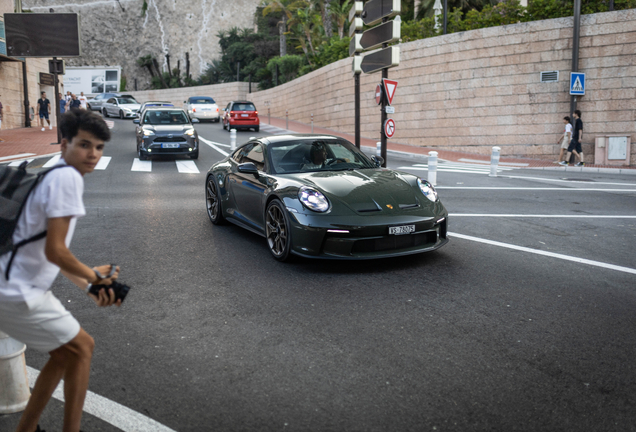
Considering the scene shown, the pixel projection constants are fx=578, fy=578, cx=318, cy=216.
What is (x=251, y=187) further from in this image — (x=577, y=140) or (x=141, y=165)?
(x=577, y=140)

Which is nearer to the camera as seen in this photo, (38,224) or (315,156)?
(38,224)

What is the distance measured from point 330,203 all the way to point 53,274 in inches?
147

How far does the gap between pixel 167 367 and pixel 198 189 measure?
30.1 ft

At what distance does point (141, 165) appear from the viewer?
55.9 feet

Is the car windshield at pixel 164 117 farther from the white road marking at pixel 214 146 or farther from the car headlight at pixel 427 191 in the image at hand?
the car headlight at pixel 427 191

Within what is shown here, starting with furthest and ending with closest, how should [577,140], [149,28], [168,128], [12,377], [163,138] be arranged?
[149,28]
[577,140]
[168,128]
[163,138]
[12,377]

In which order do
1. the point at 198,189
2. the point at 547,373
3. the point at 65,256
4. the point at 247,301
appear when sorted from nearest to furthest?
the point at 65,256 → the point at 547,373 → the point at 247,301 → the point at 198,189

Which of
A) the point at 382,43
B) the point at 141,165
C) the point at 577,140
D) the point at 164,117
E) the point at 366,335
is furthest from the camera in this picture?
the point at 164,117

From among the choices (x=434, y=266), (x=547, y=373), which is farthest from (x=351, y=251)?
(x=547, y=373)

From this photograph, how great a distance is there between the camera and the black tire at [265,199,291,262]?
6156 mm

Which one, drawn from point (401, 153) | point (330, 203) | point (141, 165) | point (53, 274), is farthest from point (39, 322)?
point (401, 153)

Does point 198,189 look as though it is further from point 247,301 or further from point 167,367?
point 167,367

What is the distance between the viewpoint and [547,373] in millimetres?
3561

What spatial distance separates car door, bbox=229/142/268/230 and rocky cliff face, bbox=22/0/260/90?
77.7 m
